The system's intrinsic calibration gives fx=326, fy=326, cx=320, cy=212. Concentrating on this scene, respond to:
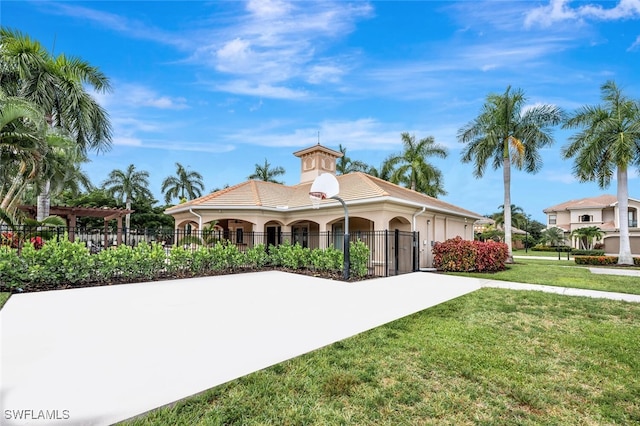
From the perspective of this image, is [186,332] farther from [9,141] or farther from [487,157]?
[487,157]

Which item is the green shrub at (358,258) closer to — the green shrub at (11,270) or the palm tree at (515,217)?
the green shrub at (11,270)

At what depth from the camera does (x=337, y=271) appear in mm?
12875

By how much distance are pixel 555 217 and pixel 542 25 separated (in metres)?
47.8

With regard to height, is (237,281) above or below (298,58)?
below

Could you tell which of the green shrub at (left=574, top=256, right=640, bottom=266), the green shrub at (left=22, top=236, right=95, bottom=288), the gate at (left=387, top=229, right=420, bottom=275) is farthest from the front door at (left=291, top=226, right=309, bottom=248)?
the green shrub at (left=574, top=256, right=640, bottom=266)

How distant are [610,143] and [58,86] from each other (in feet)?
100

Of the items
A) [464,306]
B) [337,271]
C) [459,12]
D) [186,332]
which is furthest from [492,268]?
[186,332]

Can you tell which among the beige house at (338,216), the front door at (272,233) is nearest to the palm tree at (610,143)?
the beige house at (338,216)

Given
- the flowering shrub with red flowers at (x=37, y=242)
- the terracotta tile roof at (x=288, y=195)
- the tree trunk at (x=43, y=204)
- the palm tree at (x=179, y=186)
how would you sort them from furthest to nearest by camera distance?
the palm tree at (x=179, y=186), the tree trunk at (x=43, y=204), the terracotta tile roof at (x=288, y=195), the flowering shrub with red flowers at (x=37, y=242)

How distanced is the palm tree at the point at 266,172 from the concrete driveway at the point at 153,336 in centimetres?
2956

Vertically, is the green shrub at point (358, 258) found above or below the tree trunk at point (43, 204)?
below

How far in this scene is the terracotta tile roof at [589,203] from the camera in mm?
43175

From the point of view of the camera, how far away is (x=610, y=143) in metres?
19.2

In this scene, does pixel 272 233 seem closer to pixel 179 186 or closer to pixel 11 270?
pixel 11 270
